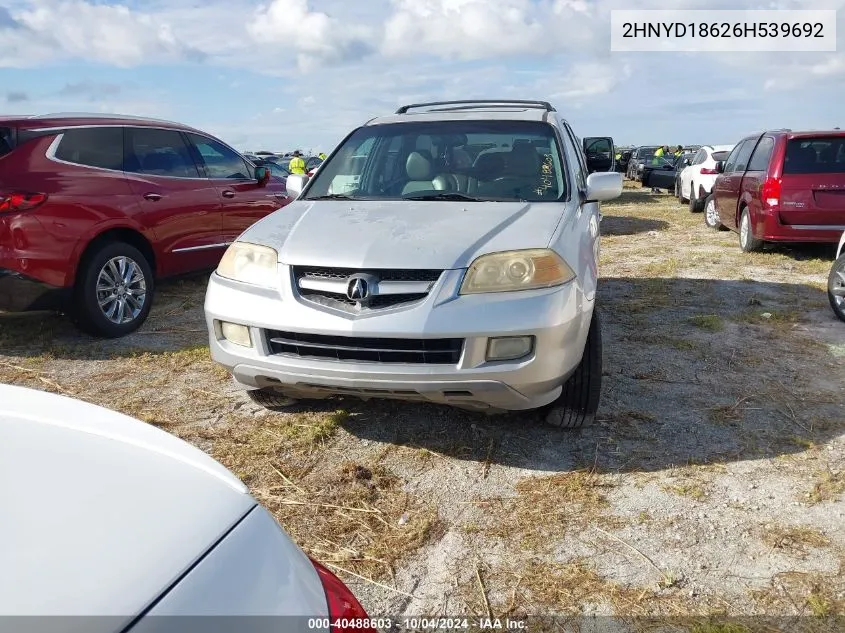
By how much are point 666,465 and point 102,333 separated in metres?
4.25

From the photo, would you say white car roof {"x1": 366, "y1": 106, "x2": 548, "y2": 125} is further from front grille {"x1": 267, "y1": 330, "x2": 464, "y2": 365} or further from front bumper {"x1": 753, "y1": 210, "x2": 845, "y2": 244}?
front bumper {"x1": 753, "y1": 210, "x2": 845, "y2": 244}

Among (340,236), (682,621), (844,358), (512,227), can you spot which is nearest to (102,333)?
(340,236)

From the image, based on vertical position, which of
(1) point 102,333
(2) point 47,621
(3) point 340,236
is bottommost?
(1) point 102,333

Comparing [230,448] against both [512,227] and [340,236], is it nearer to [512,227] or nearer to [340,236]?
[340,236]

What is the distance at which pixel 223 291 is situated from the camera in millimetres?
3391

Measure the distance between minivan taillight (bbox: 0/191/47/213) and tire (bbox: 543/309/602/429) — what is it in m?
3.74

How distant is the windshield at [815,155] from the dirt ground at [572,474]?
3.38 meters

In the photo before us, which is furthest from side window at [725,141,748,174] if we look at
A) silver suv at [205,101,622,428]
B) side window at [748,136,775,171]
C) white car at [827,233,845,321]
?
silver suv at [205,101,622,428]

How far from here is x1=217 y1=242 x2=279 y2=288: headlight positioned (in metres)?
3.30

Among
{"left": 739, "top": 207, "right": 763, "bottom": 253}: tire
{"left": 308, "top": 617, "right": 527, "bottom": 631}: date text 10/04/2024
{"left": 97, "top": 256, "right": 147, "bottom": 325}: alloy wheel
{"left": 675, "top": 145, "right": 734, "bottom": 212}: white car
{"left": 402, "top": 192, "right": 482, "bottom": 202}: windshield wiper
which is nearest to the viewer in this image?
{"left": 308, "top": 617, "right": 527, "bottom": 631}: date text 10/04/2024

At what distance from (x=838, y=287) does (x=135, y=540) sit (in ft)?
19.9

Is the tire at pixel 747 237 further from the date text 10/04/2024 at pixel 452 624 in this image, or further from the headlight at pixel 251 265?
the date text 10/04/2024 at pixel 452 624

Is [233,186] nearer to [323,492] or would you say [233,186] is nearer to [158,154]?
[158,154]

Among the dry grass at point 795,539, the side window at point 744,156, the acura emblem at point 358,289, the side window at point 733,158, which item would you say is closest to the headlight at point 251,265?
the acura emblem at point 358,289
